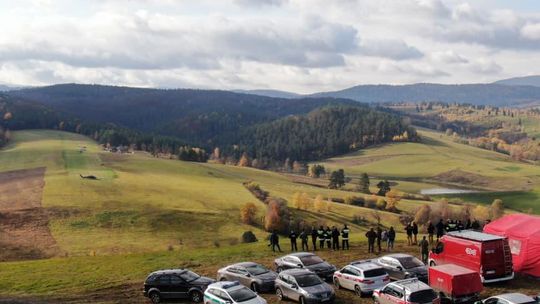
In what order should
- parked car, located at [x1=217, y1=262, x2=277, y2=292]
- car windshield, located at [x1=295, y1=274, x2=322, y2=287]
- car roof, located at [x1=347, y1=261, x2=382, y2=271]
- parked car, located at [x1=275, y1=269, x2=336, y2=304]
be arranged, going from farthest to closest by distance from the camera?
parked car, located at [x1=217, y1=262, x2=277, y2=292]
car roof, located at [x1=347, y1=261, x2=382, y2=271]
car windshield, located at [x1=295, y1=274, x2=322, y2=287]
parked car, located at [x1=275, y1=269, x2=336, y2=304]

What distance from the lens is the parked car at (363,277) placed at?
1189 inches

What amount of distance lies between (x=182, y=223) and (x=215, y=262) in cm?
4239

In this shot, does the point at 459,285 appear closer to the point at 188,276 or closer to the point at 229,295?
the point at 229,295

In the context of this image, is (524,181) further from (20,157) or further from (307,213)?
(20,157)

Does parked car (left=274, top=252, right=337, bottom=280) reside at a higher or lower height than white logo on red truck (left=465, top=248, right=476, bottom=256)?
lower

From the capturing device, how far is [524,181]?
182250 mm

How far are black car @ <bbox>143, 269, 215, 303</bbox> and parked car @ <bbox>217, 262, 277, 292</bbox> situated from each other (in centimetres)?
207

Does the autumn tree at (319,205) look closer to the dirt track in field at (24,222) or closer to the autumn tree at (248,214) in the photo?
the autumn tree at (248,214)

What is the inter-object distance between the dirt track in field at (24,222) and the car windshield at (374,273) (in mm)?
49943

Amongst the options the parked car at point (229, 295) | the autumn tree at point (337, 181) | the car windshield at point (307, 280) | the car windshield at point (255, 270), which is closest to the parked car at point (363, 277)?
the car windshield at point (307, 280)

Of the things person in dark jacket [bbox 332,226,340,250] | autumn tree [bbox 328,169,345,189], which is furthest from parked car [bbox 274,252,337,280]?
autumn tree [bbox 328,169,345,189]

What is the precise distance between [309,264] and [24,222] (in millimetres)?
64369

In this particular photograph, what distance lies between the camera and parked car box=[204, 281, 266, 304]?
27.0 meters

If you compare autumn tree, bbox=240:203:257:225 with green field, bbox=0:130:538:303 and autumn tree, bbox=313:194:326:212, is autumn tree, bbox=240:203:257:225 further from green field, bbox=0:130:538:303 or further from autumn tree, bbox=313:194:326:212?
autumn tree, bbox=313:194:326:212
